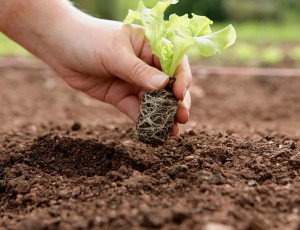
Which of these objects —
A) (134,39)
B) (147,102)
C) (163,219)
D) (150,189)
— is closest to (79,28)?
(134,39)

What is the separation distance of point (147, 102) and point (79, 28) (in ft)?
2.40

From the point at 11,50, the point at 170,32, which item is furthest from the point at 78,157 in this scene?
the point at 11,50

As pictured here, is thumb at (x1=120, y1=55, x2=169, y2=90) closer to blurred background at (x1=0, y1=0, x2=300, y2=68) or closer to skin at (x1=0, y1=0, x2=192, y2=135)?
skin at (x1=0, y1=0, x2=192, y2=135)

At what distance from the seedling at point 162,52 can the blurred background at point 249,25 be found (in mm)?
1461

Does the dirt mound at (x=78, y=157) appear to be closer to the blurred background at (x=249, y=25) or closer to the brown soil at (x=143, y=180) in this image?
the brown soil at (x=143, y=180)

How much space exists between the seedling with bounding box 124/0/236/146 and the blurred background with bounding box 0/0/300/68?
146cm

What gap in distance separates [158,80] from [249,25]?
1306 centimetres

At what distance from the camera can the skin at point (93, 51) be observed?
3.09 m

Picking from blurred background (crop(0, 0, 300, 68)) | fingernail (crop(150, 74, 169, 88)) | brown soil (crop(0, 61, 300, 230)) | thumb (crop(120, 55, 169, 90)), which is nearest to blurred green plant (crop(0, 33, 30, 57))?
blurred background (crop(0, 0, 300, 68))

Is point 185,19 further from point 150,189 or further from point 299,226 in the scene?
point 299,226

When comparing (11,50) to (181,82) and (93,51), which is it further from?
(181,82)

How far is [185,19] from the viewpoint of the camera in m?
3.00

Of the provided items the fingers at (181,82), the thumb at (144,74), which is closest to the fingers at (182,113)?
the fingers at (181,82)

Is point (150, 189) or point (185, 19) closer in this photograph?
point (150, 189)
